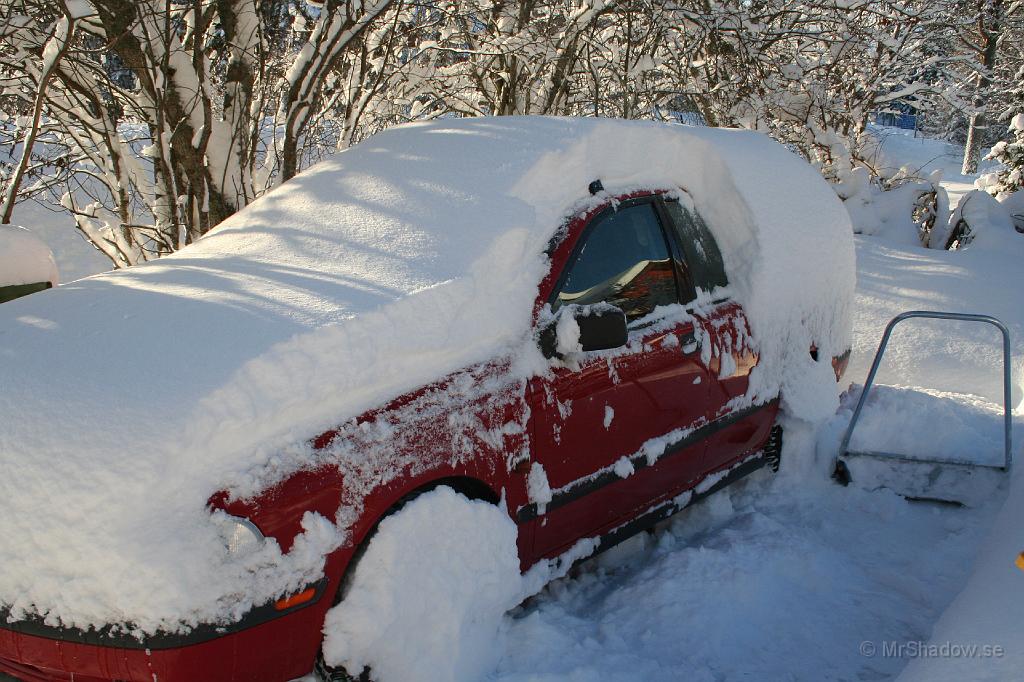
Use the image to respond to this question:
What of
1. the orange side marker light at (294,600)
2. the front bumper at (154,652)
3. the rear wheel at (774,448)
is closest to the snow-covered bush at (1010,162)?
the rear wheel at (774,448)

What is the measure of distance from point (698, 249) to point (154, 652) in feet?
8.79

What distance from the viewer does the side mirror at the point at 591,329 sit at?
270 centimetres

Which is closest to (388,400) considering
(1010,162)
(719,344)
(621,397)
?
(621,397)

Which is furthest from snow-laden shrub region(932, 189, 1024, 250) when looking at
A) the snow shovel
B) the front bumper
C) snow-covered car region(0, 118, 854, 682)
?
the front bumper

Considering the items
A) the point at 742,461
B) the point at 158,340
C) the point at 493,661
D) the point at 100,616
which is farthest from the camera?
the point at 742,461

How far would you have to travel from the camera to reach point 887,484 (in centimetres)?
404

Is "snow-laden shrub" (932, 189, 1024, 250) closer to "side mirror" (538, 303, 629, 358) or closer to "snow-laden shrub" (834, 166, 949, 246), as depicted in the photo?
"snow-laden shrub" (834, 166, 949, 246)

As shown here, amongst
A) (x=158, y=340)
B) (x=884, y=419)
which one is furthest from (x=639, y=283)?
(x=884, y=419)

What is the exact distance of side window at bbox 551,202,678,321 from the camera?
9.67ft

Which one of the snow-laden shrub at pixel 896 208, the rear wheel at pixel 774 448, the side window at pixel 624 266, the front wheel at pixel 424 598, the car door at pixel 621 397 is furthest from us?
the snow-laden shrub at pixel 896 208

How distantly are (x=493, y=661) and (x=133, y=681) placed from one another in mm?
1051

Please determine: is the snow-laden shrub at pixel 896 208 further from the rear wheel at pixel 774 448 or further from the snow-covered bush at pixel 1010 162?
the rear wheel at pixel 774 448

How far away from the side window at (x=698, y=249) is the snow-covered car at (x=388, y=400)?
0.01 metres

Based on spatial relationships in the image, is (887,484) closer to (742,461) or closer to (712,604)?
(742,461)
